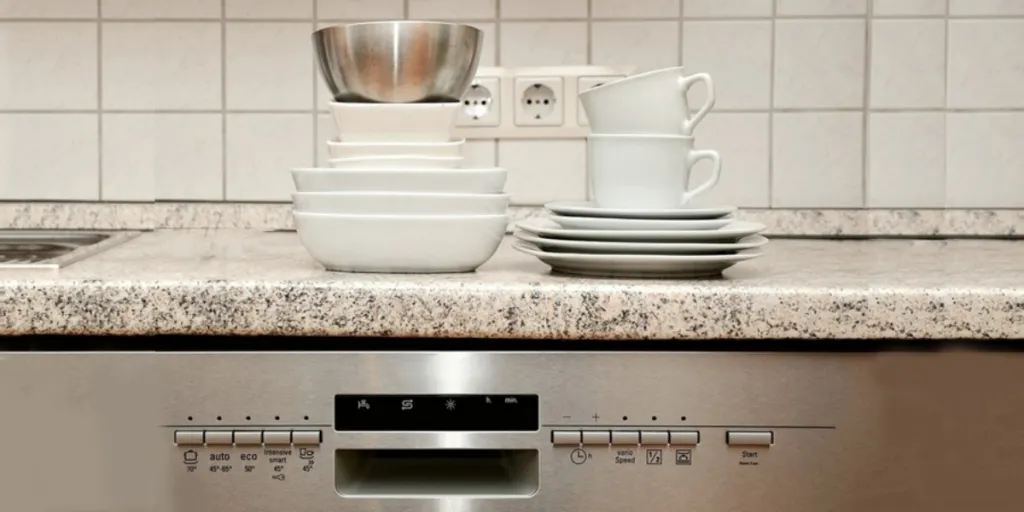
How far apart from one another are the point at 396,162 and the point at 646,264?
0.23 meters

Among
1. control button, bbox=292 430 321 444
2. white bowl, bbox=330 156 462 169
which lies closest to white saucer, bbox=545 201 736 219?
white bowl, bbox=330 156 462 169

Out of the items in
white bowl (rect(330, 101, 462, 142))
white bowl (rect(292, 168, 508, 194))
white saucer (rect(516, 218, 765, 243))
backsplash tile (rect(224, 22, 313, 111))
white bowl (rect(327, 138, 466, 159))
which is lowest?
white saucer (rect(516, 218, 765, 243))

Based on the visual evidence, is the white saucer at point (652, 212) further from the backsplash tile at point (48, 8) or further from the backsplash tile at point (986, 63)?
the backsplash tile at point (48, 8)

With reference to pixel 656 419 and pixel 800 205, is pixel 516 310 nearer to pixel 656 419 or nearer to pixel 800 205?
pixel 656 419

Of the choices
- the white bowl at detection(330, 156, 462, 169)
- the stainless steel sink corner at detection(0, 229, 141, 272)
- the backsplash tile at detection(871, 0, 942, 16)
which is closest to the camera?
the white bowl at detection(330, 156, 462, 169)

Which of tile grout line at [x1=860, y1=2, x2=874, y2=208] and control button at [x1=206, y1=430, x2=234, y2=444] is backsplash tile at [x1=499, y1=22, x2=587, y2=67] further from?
control button at [x1=206, y1=430, x2=234, y2=444]

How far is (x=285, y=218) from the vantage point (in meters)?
1.38

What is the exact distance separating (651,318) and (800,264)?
268 mm

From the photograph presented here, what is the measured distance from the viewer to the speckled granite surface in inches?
53.6

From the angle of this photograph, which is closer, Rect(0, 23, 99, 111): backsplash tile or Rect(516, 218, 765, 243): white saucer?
Rect(516, 218, 765, 243): white saucer

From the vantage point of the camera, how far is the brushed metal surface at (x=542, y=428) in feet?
2.57

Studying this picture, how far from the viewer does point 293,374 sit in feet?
2.58

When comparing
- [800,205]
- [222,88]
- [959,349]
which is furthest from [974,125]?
[222,88]

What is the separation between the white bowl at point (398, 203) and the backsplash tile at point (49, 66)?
0.67 metres
